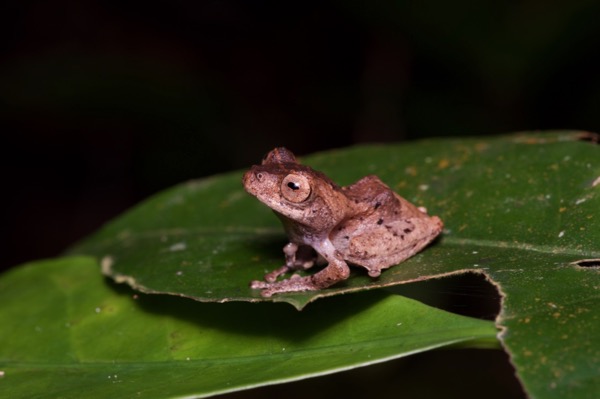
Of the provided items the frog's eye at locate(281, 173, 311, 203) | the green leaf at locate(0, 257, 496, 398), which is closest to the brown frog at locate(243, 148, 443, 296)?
the frog's eye at locate(281, 173, 311, 203)

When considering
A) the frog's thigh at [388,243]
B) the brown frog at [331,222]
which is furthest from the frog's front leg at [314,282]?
the frog's thigh at [388,243]

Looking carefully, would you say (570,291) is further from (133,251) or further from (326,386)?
(326,386)

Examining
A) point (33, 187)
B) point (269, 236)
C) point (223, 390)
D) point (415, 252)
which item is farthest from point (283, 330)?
point (33, 187)

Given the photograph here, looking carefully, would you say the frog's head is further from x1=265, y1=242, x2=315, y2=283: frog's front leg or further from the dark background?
the dark background

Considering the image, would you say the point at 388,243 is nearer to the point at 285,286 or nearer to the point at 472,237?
the point at 472,237

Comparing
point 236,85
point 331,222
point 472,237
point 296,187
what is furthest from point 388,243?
point 236,85

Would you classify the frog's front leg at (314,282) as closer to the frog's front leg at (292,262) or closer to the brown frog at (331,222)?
the brown frog at (331,222)
